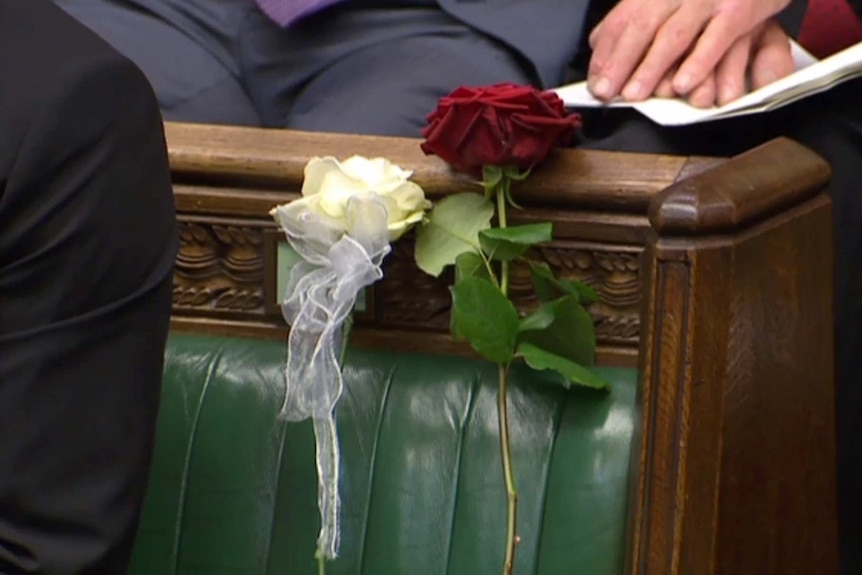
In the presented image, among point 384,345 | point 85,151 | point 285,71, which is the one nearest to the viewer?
point 85,151

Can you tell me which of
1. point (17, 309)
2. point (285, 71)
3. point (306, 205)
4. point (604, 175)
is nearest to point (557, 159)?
point (604, 175)

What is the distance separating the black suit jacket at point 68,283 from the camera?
0.85 meters

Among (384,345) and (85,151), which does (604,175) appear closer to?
(384,345)

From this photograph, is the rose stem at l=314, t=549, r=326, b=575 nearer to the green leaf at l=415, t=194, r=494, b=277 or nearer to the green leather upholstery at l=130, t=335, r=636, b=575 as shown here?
the green leather upholstery at l=130, t=335, r=636, b=575

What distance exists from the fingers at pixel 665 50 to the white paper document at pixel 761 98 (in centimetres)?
1

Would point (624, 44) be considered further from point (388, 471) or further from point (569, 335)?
point (388, 471)

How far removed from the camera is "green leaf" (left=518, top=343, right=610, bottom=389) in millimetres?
1062

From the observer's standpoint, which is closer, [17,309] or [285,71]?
[17,309]

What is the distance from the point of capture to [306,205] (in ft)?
3.53

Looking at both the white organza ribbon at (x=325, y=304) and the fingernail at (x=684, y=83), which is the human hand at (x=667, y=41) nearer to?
the fingernail at (x=684, y=83)

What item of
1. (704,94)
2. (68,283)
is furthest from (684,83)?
(68,283)

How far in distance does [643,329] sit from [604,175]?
181 mm

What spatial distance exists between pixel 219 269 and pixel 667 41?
0.42 m

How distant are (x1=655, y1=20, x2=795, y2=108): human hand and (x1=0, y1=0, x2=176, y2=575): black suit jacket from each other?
1.45 ft
